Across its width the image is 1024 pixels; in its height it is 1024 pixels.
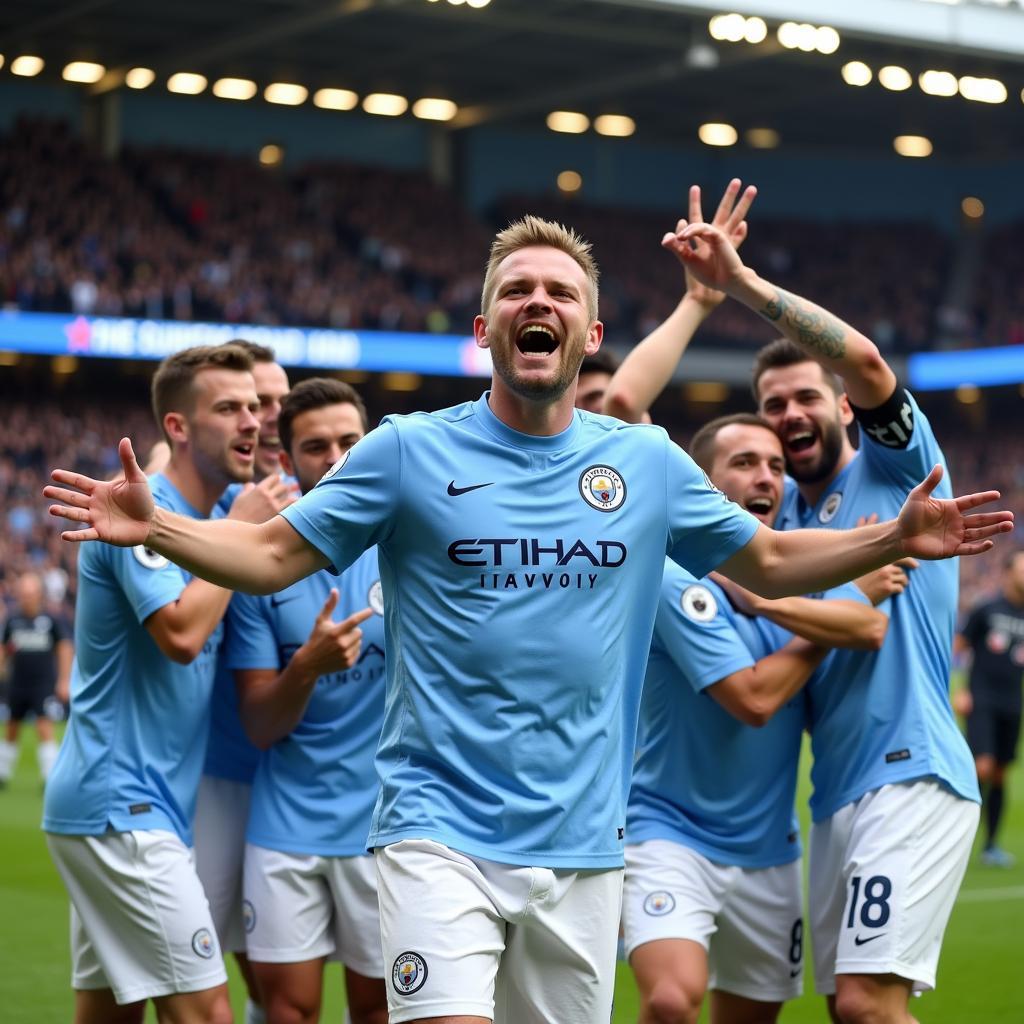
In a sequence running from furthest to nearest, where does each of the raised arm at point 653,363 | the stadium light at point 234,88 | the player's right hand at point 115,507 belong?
the stadium light at point 234,88, the raised arm at point 653,363, the player's right hand at point 115,507

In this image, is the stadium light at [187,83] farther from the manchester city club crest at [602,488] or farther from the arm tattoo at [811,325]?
the manchester city club crest at [602,488]

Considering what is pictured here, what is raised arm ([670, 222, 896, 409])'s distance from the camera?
16.2ft

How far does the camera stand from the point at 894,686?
5.06 metres

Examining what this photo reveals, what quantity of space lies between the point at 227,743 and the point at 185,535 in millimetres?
2031

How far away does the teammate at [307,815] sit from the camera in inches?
203

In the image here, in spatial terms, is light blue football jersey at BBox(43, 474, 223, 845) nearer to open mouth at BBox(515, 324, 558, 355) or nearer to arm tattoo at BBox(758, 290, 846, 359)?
open mouth at BBox(515, 324, 558, 355)

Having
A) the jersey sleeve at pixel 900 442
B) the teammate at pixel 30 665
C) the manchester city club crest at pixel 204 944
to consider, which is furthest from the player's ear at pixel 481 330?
the teammate at pixel 30 665

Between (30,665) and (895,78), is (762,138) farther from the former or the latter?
(30,665)

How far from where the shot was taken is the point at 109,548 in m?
4.96

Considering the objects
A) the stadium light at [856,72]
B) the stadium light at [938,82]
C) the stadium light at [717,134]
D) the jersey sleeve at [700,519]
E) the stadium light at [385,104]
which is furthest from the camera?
the stadium light at [717,134]

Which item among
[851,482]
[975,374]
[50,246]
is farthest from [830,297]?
[851,482]

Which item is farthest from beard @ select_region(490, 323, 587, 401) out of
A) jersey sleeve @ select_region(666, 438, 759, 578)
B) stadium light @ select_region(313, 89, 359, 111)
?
stadium light @ select_region(313, 89, 359, 111)

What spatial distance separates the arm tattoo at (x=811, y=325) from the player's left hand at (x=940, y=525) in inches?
37.3

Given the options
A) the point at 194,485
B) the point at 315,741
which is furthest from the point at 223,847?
the point at 194,485
